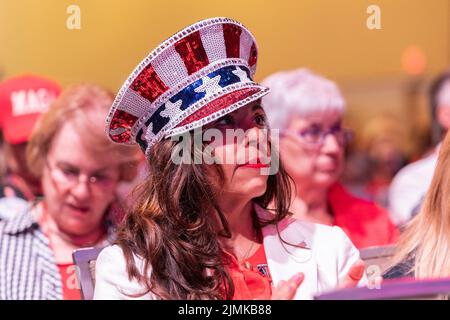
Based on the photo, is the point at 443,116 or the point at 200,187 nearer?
the point at 200,187

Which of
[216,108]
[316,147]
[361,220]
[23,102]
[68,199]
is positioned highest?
[23,102]

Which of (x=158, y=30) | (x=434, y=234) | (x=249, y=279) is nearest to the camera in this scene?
(x=249, y=279)

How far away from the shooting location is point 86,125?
9.63 feet

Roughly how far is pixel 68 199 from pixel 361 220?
1.11m

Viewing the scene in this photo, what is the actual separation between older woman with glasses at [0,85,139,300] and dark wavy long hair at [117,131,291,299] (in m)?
0.72

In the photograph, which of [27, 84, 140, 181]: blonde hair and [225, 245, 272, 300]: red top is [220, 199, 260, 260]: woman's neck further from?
[27, 84, 140, 181]: blonde hair

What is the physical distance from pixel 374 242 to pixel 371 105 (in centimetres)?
434

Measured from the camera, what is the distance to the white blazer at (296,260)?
2098mm

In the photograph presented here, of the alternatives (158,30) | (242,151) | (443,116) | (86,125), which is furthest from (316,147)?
(443,116)

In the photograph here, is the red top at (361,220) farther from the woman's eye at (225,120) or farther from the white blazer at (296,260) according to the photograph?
the woman's eye at (225,120)

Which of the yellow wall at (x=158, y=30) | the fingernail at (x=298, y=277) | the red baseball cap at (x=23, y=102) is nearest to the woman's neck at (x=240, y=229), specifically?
the fingernail at (x=298, y=277)

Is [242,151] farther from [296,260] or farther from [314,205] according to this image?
[314,205]

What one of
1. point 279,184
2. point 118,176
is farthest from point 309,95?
point 279,184

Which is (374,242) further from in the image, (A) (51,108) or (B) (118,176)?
(A) (51,108)
